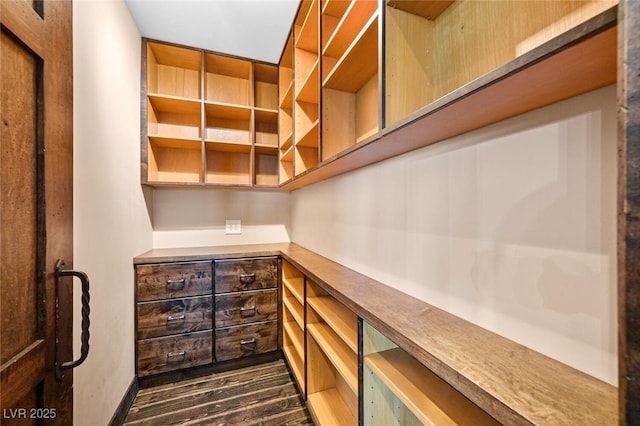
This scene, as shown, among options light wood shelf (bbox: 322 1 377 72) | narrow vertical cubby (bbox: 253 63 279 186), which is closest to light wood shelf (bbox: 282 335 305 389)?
narrow vertical cubby (bbox: 253 63 279 186)

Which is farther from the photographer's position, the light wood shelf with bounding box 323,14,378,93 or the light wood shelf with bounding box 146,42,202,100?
the light wood shelf with bounding box 146,42,202,100

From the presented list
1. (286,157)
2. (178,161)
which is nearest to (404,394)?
(286,157)

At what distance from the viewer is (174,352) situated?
72.7 inches

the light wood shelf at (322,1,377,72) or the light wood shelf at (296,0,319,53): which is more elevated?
Answer: the light wood shelf at (296,0,319,53)

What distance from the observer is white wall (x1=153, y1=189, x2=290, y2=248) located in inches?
89.1

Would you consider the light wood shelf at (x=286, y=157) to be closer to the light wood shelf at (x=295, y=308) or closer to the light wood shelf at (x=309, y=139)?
the light wood shelf at (x=309, y=139)

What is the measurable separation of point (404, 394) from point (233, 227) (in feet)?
6.81

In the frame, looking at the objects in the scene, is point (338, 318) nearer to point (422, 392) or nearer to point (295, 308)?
point (422, 392)

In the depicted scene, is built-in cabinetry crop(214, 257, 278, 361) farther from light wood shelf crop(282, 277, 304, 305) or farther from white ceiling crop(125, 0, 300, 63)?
white ceiling crop(125, 0, 300, 63)

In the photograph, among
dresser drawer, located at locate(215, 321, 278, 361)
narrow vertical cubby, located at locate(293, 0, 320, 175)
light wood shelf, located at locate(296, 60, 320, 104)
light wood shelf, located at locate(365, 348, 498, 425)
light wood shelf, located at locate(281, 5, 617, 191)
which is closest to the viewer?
light wood shelf, located at locate(281, 5, 617, 191)

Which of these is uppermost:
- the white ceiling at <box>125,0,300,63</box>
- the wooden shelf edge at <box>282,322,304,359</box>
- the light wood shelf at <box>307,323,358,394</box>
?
the white ceiling at <box>125,0,300,63</box>

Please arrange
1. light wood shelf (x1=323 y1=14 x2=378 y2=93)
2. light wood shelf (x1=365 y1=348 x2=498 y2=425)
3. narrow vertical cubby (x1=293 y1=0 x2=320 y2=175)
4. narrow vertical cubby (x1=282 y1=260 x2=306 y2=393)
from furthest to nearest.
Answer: narrow vertical cubby (x1=282 y1=260 x2=306 y2=393) < narrow vertical cubby (x1=293 y1=0 x2=320 y2=175) < light wood shelf (x1=323 y1=14 x2=378 y2=93) < light wood shelf (x1=365 y1=348 x2=498 y2=425)

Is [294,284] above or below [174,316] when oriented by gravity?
above

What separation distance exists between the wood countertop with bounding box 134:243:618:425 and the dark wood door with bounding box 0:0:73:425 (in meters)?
0.86
